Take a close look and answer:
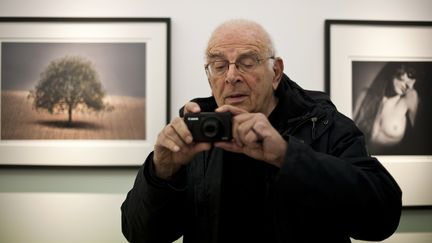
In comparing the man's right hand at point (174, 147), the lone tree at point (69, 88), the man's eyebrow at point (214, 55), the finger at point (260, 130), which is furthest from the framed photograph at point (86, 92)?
the finger at point (260, 130)

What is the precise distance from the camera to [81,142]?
187cm

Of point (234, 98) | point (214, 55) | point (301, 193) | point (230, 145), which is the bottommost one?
point (301, 193)

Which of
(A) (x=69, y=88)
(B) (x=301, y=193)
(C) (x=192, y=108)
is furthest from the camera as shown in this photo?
(A) (x=69, y=88)

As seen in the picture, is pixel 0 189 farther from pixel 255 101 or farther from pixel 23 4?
pixel 255 101

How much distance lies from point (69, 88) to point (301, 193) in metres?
1.36

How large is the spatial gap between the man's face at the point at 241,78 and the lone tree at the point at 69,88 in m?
0.93

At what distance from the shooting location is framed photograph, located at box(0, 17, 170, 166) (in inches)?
73.5

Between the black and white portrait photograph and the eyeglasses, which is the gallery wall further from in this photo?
the eyeglasses

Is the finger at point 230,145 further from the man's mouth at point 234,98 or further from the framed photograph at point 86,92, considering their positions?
the framed photograph at point 86,92

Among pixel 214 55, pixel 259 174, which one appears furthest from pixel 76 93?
pixel 259 174

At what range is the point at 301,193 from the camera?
878 mm

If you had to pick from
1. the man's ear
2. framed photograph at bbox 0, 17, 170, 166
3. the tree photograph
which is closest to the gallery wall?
framed photograph at bbox 0, 17, 170, 166

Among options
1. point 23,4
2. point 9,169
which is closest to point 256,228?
point 9,169

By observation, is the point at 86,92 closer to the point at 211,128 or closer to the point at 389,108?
the point at 211,128
